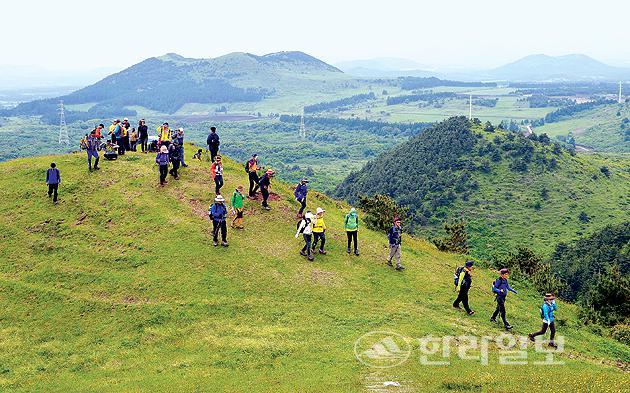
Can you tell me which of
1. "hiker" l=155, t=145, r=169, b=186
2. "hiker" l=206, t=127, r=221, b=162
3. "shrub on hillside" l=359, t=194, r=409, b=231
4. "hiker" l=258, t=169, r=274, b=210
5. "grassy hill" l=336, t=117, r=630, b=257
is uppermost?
"hiker" l=206, t=127, r=221, b=162

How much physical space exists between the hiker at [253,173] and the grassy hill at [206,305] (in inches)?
61.7

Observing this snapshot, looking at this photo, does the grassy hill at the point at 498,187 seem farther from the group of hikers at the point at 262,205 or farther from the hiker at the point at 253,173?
the group of hikers at the point at 262,205

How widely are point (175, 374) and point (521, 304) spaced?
17336 mm

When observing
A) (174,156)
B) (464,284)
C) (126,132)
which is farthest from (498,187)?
(464,284)

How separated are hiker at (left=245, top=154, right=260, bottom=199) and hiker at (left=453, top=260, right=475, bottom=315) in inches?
493

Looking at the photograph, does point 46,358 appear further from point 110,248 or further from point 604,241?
point 604,241

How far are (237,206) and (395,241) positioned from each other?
26.9 ft

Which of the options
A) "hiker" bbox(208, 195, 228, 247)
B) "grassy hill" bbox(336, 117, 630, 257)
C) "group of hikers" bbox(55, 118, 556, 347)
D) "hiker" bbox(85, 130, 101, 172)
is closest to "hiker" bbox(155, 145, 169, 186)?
"group of hikers" bbox(55, 118, 556, 347)

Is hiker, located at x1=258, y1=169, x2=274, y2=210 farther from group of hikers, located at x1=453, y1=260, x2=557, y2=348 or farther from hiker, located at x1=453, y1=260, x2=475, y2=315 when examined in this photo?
hiker, located at x1=453, y1=260, x2=475, y2=315

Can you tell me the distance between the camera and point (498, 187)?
334ft

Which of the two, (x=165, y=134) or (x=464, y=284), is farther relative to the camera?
(x=165, y=134)

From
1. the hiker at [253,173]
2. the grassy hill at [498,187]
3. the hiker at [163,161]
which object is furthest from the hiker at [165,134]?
the grassy hill at [498,187]

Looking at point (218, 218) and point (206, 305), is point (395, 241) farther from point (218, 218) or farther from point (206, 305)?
point (206, 305)

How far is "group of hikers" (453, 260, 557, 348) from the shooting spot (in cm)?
2030
